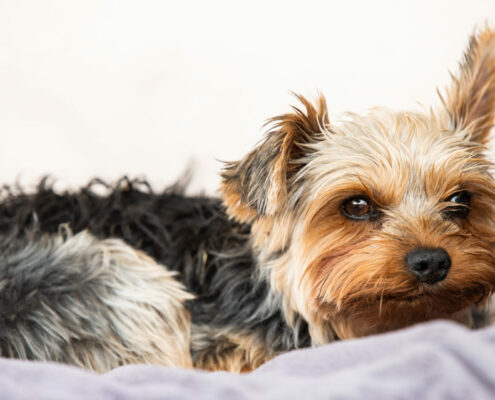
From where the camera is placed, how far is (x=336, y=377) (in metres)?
1.07

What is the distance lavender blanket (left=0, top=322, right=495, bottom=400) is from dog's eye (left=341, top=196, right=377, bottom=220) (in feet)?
1.75

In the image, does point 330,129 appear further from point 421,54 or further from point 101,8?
point 101,8

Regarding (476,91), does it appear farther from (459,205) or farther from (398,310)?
(398,310)

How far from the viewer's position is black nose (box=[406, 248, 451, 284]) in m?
1.43

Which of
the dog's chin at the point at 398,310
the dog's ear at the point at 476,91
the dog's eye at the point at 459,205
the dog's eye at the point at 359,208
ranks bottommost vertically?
the dog's chin at the point at 398,310

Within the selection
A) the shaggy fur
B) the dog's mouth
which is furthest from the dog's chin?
the shaggy fur

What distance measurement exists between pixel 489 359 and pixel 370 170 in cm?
74

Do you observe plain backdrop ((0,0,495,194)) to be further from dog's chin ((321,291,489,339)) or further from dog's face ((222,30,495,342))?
dog's chin ((321,291,489,339))

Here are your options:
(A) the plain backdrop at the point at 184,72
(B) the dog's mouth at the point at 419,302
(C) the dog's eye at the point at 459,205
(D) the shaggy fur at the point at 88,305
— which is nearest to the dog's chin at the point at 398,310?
(B) the dog's mouth at the point at 419,302

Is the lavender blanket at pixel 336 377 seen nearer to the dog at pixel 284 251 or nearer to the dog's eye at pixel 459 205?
the dog at pixel 284 251

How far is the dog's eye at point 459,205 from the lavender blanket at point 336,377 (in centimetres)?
59

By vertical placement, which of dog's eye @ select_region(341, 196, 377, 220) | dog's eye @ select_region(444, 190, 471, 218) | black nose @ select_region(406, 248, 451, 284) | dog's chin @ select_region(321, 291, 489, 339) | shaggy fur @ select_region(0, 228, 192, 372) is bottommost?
shaggy fur @ select_region(0, 228, 192, 372)

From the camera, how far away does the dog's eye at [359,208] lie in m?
1.67

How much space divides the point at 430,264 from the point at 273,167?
19.2 inches
